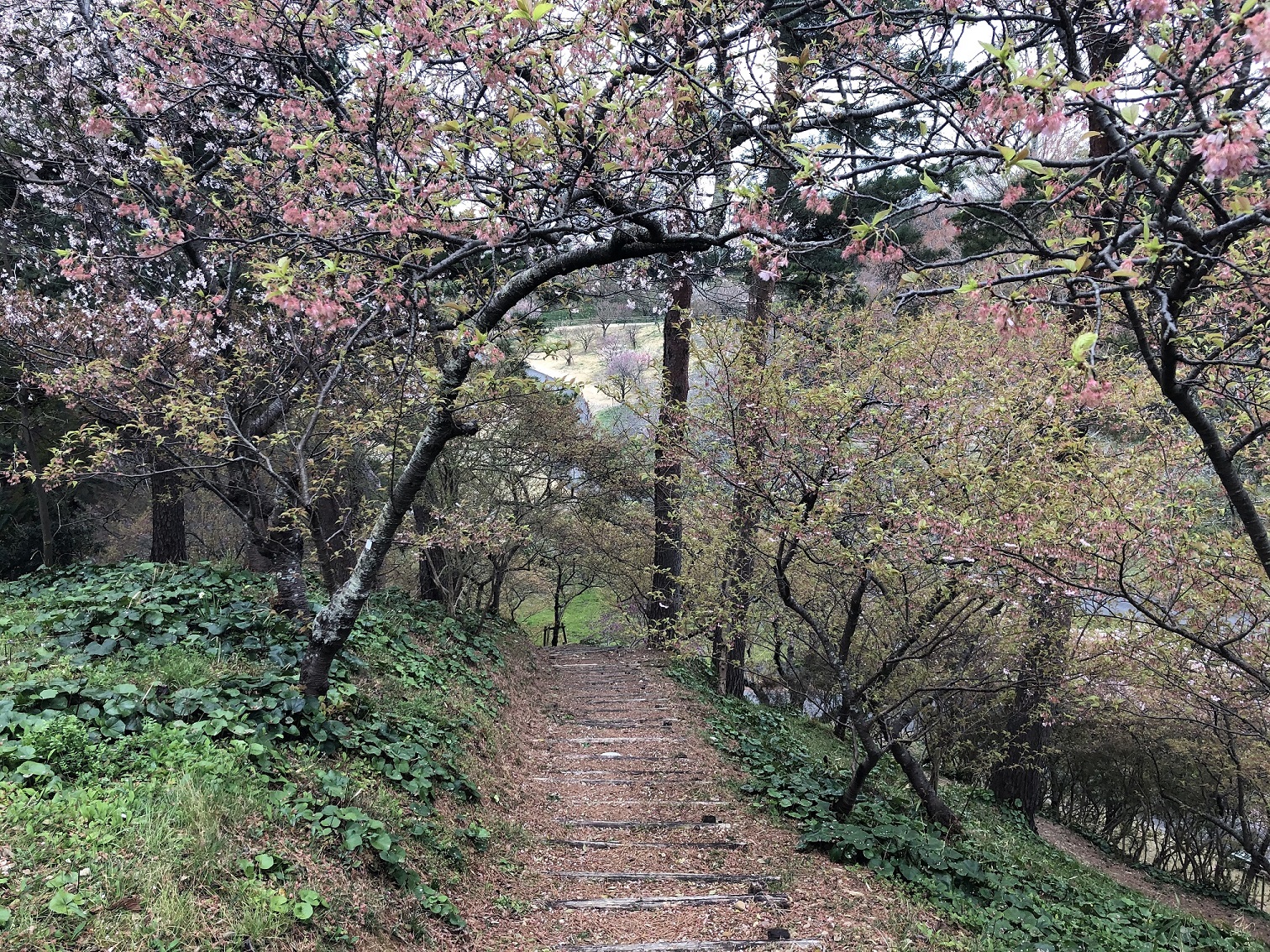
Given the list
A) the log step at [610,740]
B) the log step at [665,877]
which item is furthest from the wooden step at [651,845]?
the log step at [610,740]

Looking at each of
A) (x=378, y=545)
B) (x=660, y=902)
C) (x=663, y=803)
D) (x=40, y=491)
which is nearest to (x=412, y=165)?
(x=378, y=545)

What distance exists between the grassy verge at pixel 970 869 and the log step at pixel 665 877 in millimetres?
794

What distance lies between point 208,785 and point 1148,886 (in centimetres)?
1327

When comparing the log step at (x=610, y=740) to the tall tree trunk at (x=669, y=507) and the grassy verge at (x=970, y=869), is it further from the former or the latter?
the tall tree trunk at (x=669, y=507)

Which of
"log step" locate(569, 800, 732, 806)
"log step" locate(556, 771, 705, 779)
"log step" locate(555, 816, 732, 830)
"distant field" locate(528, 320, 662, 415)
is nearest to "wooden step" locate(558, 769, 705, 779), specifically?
"log step" locate(556, 771, 705, 779)

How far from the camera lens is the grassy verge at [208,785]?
8.32ft

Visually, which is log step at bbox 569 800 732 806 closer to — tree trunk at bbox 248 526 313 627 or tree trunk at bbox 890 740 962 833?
tree trunk at bbox 890 740 962 833

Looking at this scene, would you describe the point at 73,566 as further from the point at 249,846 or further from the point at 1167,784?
the point at 1167,784

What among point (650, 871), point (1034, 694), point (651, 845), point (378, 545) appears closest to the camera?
point (378, 545)

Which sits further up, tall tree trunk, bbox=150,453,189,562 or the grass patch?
tall tree trunk, bbox=150,453,189,562

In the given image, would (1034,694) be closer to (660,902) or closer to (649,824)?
(649,824)

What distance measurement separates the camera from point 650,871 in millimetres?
4703

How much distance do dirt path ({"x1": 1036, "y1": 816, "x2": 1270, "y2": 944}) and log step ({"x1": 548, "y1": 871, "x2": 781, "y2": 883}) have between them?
23.9ft

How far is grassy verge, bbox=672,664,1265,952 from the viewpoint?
175 inches
